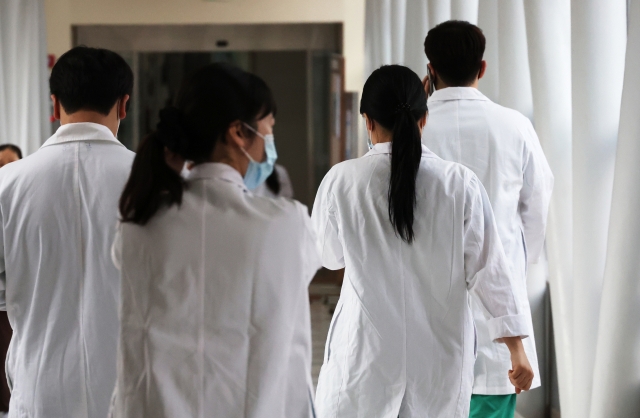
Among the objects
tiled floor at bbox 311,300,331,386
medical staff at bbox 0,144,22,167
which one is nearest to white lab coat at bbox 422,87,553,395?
tiled floor at bbox 311,300,331,386

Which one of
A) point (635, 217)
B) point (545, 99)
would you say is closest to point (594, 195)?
point (635, 217)

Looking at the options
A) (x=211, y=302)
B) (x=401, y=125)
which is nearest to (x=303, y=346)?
(x=211, y=302)

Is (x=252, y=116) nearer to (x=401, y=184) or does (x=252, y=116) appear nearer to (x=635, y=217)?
(x=401, y=184)

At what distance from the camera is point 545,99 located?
130 inches

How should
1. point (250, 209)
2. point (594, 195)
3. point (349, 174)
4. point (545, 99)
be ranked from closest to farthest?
point (250, 209), point (349, 174), point (594, 195), point (545, 99)

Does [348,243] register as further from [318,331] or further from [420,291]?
[318,331]

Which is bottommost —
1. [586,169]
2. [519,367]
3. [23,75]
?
[519,367]

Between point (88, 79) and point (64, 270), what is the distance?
19.8 inches

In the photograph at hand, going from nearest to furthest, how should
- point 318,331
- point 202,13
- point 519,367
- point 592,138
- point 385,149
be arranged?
point 519,367, point 385,149, point 592,138, point 318,331, point 202,13

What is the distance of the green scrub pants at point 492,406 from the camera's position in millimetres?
2541

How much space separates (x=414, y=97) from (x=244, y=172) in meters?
0.68

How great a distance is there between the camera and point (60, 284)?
2.01m

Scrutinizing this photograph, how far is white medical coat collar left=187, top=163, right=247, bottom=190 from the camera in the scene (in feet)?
4.79

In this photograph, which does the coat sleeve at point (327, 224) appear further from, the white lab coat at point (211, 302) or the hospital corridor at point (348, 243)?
the white lab coat at point (211, 302)
